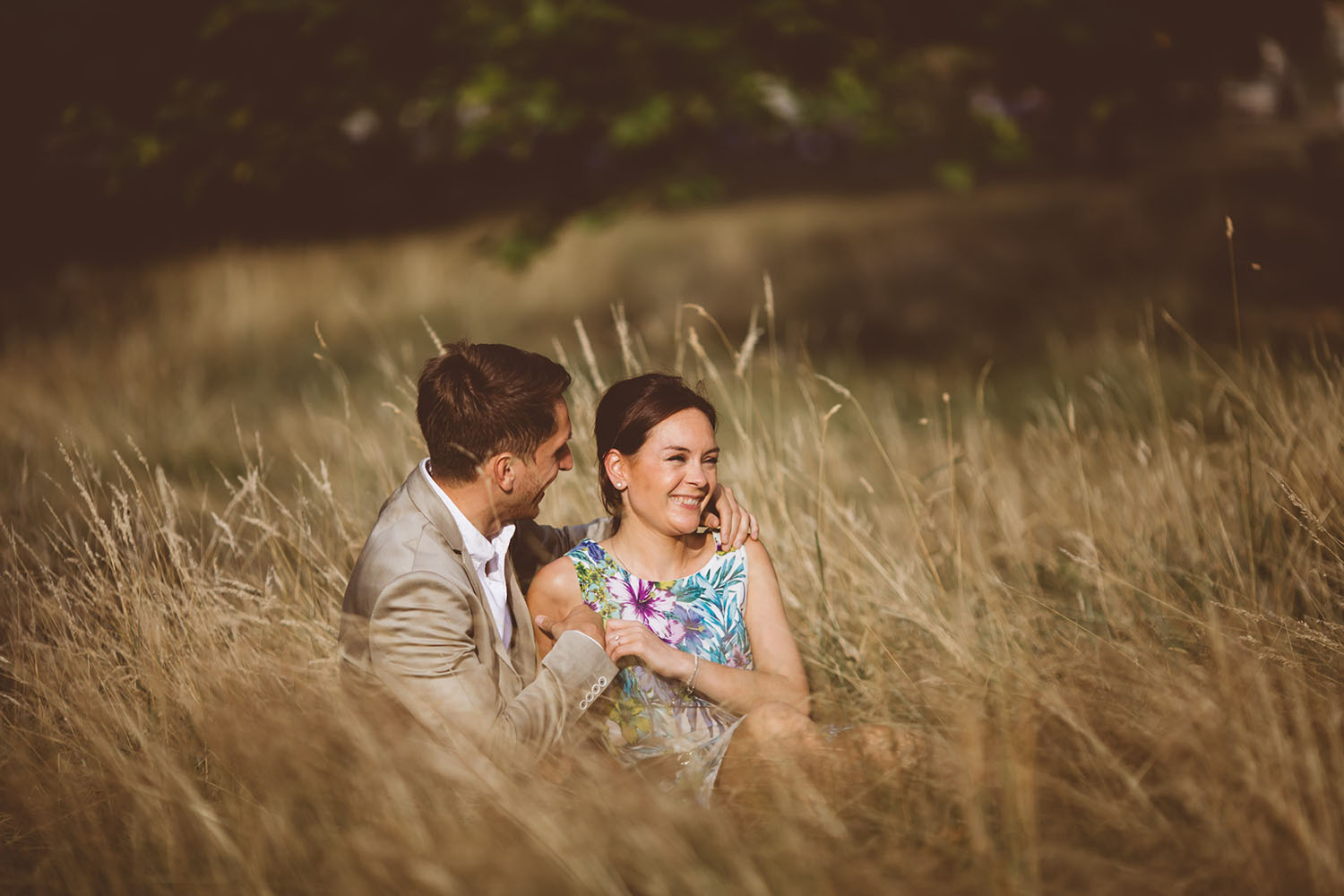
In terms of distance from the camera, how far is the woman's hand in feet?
7.96

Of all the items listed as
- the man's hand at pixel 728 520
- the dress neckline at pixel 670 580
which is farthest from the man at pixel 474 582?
the man's hand at pixel 728 520

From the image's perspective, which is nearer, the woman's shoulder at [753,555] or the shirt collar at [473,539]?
the shirt collar at [473,539]

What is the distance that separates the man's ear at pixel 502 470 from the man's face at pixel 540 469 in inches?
0.6

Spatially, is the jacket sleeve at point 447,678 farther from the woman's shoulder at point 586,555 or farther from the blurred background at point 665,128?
the blurred background at point 665,128

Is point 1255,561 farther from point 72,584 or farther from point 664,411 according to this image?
point 72,584

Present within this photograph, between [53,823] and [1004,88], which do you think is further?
[1004,88]

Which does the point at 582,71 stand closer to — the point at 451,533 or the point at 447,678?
the point at 451,533

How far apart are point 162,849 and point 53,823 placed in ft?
1.16

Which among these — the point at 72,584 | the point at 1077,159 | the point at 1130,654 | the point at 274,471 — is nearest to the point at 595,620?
the point at 1130,654

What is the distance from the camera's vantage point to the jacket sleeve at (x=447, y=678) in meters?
2.22

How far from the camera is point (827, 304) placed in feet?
36.6

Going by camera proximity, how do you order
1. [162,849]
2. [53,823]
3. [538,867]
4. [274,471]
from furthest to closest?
[274,471], [53,823], [162,849], [538,867]

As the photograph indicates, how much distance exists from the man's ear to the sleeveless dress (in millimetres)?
359

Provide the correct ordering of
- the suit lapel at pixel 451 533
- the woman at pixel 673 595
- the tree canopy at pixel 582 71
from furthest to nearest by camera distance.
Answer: the tree canopy at pixel 582 71 → the woman at pixel 673 595 → the suit lapel at pixel 451 533
